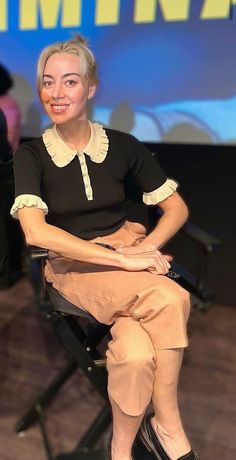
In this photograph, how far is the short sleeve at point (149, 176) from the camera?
71.1 inches

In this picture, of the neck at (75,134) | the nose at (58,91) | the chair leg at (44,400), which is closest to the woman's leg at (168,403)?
the chair leg at (44,400)

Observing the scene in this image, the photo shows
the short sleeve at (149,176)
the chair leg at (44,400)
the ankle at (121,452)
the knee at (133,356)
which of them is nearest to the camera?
the knee at (133,356)

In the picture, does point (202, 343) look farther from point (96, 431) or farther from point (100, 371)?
point (100, 371)

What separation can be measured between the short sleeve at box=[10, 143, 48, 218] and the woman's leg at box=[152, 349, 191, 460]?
592mm

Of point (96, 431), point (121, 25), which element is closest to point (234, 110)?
point (121, 25)

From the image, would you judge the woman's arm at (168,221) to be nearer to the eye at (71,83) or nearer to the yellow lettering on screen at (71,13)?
the eye at (71,83)

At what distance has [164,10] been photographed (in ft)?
9.10

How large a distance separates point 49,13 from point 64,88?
5.42 feet

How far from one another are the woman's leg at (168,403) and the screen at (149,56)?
176 cm

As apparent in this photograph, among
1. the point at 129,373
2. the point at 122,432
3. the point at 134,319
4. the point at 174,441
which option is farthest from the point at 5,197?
the point at 174,441

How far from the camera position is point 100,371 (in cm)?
161

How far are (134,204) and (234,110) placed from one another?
1.17 meters

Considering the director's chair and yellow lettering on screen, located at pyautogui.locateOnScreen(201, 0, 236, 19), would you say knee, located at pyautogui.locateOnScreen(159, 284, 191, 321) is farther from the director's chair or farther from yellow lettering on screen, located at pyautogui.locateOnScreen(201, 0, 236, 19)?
yellow lettering on screen, located at pyautogui.locateOnScreen(201, 0, 236, 19)

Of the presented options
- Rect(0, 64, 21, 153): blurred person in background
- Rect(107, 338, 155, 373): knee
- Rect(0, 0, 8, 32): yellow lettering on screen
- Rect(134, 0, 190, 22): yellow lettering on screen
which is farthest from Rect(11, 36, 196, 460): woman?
Rect(0, 0, 8, 32): yellow lettering on screen
